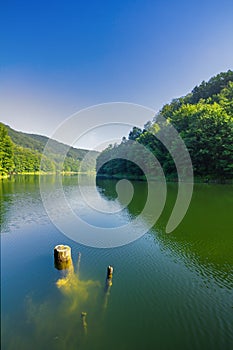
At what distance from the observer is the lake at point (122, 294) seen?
3.63m

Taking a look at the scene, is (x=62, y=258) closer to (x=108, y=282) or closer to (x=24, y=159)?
(x=108, y=282)

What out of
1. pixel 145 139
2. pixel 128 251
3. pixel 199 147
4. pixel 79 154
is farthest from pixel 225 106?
pixel 79 154

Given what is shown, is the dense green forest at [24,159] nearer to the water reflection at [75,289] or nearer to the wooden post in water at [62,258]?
the wooden post in water at [62,258]

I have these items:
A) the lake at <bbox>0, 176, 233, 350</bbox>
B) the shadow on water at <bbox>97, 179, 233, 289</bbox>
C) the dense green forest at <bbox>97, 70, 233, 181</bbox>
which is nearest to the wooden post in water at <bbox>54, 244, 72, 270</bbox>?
the lake at <bbox>0, 176, 233, 350</bbox>

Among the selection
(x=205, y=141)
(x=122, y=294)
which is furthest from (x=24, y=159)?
(x=122, y=294)

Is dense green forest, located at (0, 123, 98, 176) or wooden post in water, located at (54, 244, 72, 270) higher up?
dense green forest, located at (0, 123, 98, 176)

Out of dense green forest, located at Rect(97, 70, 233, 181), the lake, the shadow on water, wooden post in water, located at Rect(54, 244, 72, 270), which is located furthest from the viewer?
dense green forest, located at Rect(97, 70, 233, 181)

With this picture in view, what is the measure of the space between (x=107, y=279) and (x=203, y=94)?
70.5m

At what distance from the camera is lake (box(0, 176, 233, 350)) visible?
363 cm

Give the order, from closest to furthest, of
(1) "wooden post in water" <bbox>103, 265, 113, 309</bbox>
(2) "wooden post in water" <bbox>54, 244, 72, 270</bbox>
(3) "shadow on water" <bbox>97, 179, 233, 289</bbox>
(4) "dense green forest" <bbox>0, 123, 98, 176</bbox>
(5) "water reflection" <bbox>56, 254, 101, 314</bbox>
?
(5) "water reflection" <bbox>56, 254, 101, 314</bbox>
(1) "wooden post in water" <bbox>103, 265, 113, 309</bbox>
(2) "wooden post in water" <bbox>54, 244, 72, 270</bbox>
(3) "shadow on water" <bbox>97, 179, 233, 289</bbox>
(4) "dense green forest" <bbox>0, 123, 98, 176</bbox>

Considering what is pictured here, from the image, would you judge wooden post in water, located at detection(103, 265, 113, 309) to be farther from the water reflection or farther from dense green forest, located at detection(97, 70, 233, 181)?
dense green forest, located at detection(97, 70, 233, 181)

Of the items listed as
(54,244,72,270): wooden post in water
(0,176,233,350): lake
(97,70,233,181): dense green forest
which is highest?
(97,70,233,181): dense green forest

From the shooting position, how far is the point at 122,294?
497 cm

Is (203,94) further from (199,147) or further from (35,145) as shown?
(35,145)
